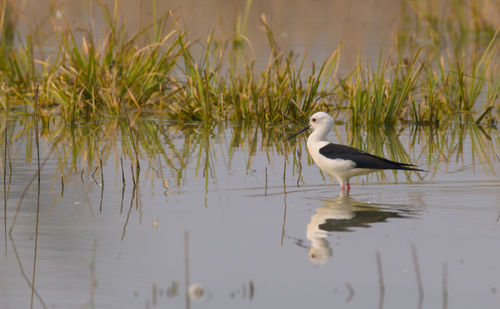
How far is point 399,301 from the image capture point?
15.3ft

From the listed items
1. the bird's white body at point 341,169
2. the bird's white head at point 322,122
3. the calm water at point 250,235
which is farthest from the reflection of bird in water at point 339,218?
the bird's white head at point 322,122

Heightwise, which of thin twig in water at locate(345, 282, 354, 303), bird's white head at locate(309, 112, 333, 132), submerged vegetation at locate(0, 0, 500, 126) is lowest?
thin twig in water at locate(345, 282, 354, 303)

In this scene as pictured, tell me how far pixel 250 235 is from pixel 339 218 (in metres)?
0.83

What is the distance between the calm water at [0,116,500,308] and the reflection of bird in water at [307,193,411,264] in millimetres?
14

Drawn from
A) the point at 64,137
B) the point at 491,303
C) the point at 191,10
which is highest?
the point at 191,10

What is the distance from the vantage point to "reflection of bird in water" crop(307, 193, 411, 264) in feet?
Answer: 19.1

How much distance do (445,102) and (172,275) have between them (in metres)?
7.49

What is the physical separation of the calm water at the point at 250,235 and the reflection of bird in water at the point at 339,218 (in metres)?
0.01

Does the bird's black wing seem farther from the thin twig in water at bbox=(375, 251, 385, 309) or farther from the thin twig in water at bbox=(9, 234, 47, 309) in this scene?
the thin twig in water at bbox=(9, 234, 47, 309)

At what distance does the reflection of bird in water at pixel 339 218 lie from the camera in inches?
229

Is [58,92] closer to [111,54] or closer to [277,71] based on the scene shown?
[111,54]

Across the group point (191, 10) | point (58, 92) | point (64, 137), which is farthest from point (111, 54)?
point (191, 10)

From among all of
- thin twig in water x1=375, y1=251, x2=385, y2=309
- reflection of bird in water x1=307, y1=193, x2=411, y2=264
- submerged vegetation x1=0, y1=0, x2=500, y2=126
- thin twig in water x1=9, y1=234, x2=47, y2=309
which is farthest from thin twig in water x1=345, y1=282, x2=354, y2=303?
submerged vegetation x1=0, y1=0, x2=500, y2=126

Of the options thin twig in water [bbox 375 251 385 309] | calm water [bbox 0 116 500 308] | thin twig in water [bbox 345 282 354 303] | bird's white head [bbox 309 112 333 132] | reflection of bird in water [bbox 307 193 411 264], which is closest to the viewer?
thin twig in water [bbox 375 251 385 309]
